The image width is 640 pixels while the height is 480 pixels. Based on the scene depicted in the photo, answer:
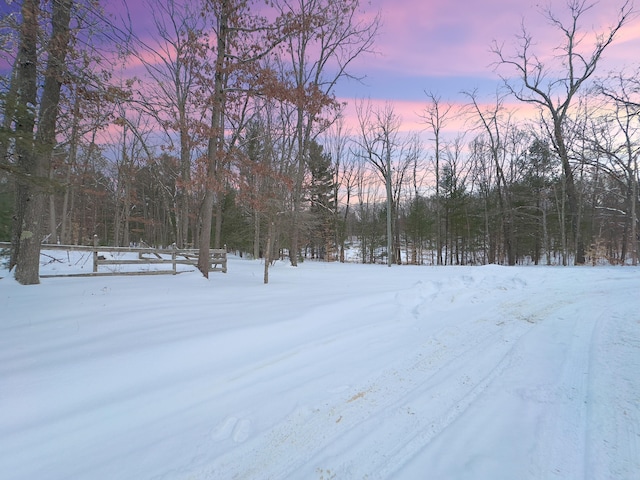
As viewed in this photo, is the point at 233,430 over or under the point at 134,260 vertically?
under

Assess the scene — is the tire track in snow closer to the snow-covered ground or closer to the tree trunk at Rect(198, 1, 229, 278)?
the snow-covered ground

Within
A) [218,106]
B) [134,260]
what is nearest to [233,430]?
[218,106]

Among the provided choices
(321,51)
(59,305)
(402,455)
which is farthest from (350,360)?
(321,51)

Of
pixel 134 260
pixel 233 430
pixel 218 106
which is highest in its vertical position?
pixel 218 106

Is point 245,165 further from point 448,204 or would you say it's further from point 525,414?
point 448,204

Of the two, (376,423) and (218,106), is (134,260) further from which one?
(376,423)

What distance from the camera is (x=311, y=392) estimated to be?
280 centimetres

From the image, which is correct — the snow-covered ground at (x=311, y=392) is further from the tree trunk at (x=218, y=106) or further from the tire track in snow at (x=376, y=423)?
the tree trunk at (x=218, y=106)

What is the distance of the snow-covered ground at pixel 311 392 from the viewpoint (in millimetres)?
1945

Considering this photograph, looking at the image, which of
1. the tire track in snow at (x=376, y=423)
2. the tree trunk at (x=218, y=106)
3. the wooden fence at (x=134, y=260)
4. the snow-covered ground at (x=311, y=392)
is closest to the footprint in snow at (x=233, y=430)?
the snow-covered ground at (x=311, y=392)

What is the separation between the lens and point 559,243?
25.7m

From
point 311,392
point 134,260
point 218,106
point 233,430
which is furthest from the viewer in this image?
point 134,260

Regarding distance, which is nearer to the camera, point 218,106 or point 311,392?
point 311,392

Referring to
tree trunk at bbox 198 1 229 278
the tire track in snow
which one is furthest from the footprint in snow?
tree trunk at bbox 198 1 229 278
